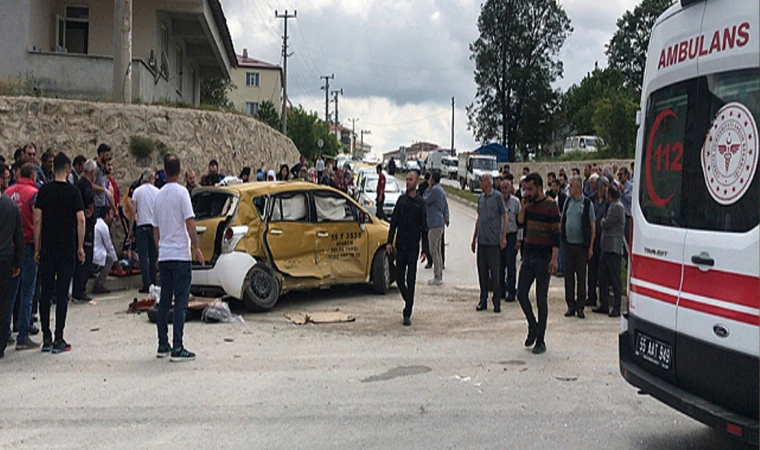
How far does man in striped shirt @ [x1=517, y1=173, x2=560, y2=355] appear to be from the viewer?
8.48 meters

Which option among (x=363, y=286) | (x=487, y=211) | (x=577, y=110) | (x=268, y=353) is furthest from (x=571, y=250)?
(x=577, y=110)

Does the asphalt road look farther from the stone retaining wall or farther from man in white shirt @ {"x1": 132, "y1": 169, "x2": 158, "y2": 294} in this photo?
the stone retaining wall

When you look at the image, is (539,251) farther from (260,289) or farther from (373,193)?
(373,193)

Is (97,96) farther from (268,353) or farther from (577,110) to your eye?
(577,110)

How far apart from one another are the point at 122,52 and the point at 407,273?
1079cm

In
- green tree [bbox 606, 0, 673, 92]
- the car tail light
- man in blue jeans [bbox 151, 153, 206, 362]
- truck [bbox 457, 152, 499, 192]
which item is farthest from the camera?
green tree [bbox 606, 0, 673, 92]

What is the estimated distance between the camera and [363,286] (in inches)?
508

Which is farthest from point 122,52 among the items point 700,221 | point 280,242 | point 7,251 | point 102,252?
point 700,221

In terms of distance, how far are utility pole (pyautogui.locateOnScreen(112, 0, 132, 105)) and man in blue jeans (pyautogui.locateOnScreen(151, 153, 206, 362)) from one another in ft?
35.2

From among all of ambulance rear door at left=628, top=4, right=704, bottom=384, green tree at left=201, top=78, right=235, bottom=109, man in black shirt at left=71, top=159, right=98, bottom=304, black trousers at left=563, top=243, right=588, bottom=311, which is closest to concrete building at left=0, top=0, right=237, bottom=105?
man in black shirt at left=71, top=159, right=98, bottom=304

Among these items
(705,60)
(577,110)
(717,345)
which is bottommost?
(717,345)

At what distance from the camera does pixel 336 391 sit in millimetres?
6867

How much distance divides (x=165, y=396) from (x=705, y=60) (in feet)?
16.9

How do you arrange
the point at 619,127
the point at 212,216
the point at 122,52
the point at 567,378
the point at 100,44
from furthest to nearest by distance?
the point at 619,127 → the point at 100,44 → the point at 122,52 → the point at 212,216 → the point at 567,378
